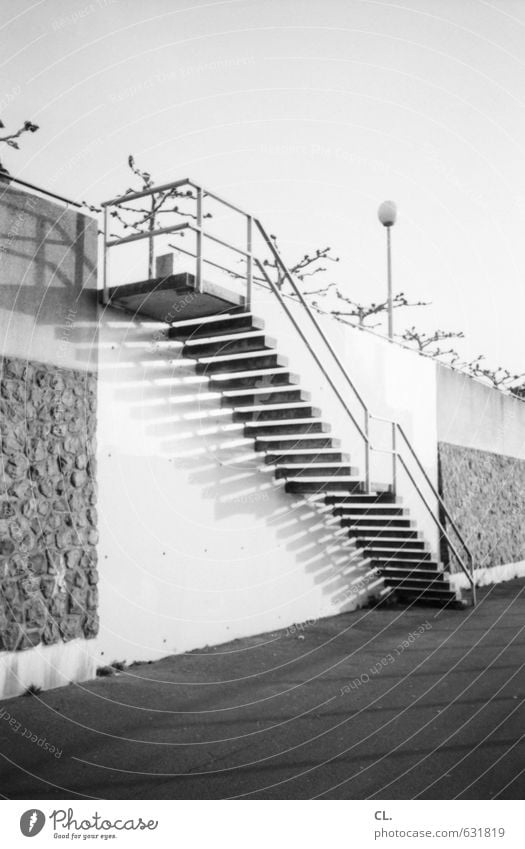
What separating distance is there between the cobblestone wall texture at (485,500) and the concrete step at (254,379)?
5797 mm

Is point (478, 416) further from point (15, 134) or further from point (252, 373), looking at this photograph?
point (15, 134)

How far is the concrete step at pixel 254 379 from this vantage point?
6.76 m

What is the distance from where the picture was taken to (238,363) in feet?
23.0

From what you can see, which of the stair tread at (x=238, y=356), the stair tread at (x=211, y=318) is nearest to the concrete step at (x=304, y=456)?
the stair tread at (x=238, y=356)

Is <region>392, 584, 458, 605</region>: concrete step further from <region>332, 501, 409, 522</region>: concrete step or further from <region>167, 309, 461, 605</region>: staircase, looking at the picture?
<region>332, 501, 409, 522</region>: concrete step

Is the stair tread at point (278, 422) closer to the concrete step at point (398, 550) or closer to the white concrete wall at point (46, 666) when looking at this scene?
the concrete step at point (398, 550)

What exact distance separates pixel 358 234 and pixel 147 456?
6.77 metres

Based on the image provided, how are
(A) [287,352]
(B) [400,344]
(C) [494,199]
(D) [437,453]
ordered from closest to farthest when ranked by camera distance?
(C) [494,199] → (A) [287,352] → (B) [400,344] → (D) [437,453]

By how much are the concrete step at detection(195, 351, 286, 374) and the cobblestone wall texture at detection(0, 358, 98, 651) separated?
4.58ft

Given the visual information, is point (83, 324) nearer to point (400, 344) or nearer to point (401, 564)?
point (401, 564)

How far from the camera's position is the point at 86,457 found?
610 cm

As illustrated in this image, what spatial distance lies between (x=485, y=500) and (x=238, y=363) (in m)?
8.23

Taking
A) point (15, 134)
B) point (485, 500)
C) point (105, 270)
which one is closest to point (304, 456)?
point (105, 270)
